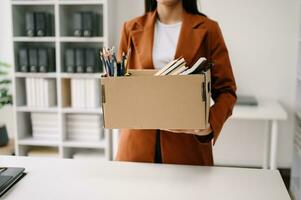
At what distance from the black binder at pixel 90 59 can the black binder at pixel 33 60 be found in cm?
45

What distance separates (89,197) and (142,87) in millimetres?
366

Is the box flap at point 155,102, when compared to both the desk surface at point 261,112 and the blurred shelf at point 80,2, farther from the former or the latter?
the blurred shelf at point 80,2

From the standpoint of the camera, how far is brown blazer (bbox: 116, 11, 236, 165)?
4.29 feet

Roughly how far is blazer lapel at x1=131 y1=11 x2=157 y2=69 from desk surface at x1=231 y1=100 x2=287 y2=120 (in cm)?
139

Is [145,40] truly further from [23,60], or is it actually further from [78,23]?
[23,60]

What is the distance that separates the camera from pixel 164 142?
4.29 ft

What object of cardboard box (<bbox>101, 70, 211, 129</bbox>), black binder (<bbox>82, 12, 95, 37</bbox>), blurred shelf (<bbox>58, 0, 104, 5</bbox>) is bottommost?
cardboard box (<bbox>101, 70, 211, 129</bbox>)

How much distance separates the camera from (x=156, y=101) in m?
1.07

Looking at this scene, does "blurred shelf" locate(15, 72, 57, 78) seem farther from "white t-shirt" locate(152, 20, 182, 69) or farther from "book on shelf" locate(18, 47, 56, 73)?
"white t-shirt" locate(152, 20, 182, 69)

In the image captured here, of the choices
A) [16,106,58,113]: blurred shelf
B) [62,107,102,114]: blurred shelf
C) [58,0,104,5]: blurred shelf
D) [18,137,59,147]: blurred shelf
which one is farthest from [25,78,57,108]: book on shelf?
[58,0,104,5]: blurred shelf

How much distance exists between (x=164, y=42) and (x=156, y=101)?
1.34 ft

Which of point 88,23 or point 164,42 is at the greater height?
point 88,23

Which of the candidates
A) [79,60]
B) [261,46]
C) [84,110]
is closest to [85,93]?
[84,110]

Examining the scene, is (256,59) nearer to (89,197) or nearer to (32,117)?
(32,117)
